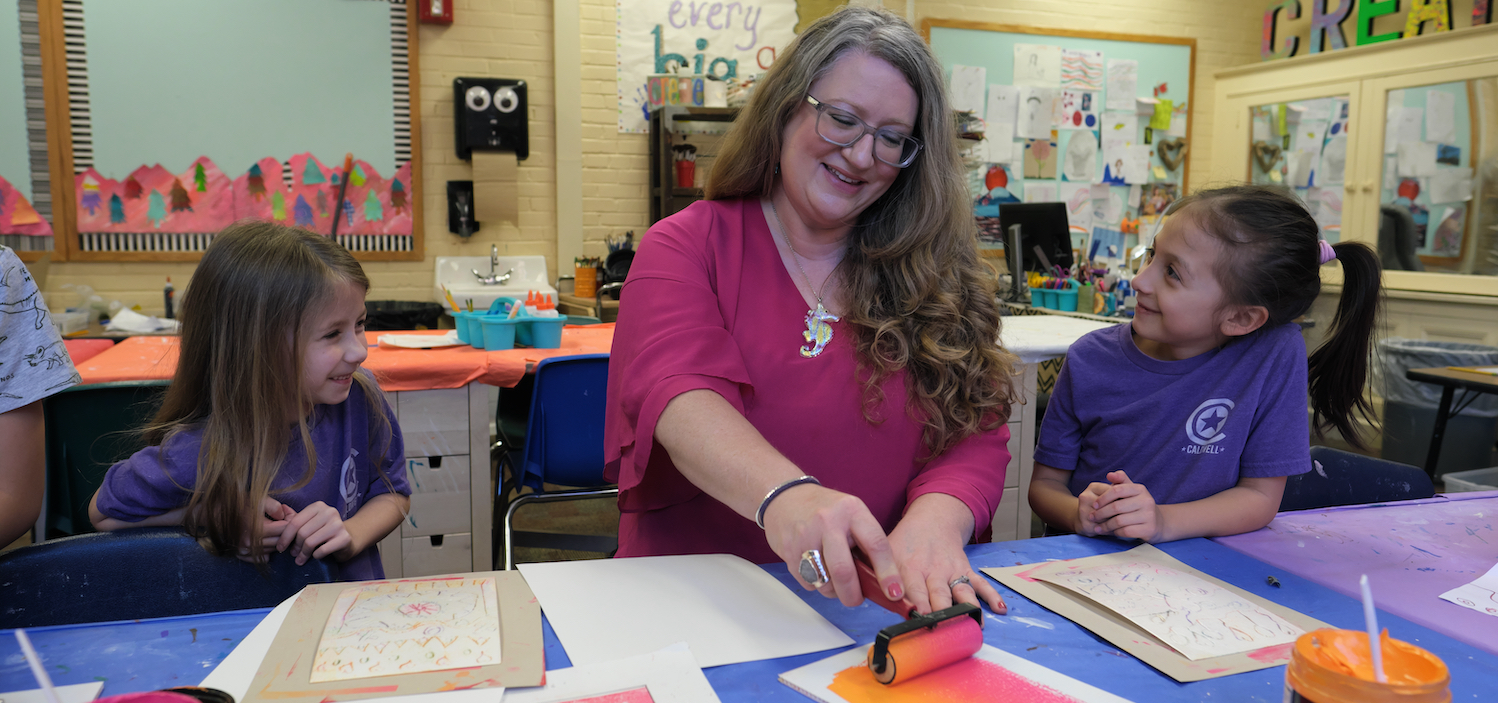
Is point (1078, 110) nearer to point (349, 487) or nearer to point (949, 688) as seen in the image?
point (349, 487)

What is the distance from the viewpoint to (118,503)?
1.25 meters

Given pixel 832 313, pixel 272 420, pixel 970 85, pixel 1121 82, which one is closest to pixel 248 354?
pixel 272 420

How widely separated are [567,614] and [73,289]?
4.57 m

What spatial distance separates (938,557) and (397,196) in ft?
14.5

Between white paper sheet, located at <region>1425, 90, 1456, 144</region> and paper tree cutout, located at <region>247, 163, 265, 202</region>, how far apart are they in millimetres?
6108

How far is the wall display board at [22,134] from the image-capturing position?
412 cm

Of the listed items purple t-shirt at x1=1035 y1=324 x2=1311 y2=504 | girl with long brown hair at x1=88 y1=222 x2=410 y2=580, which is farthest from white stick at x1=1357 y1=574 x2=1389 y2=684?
girl with long brown hair at x1=88 y1=222 x2=410 y2=580

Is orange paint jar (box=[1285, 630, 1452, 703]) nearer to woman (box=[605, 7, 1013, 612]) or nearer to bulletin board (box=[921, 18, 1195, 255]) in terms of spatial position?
woman (box=[605, 7, 1013, 612])

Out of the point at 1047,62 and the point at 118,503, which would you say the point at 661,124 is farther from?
the point at 118,503

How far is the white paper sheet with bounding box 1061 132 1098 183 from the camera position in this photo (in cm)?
594

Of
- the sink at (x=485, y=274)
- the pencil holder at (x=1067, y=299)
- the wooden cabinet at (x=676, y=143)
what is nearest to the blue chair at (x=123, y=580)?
the pencil holder at (x=1067, y=299)

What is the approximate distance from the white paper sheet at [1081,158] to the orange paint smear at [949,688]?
5.66 m

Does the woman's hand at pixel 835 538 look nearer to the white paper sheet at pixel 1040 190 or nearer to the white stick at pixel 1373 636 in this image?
the white stick at pixel 1373 636

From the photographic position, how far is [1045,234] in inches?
162
